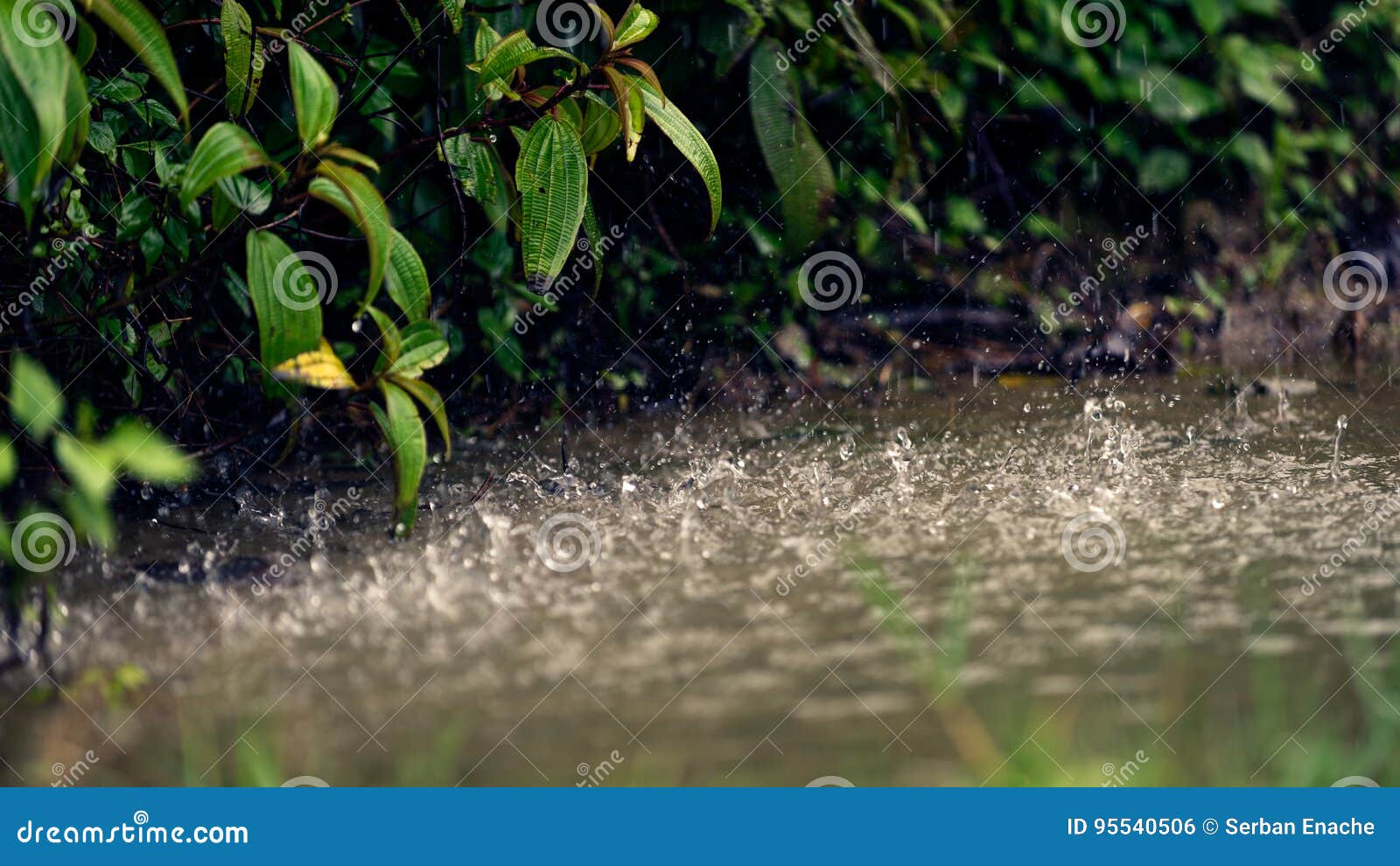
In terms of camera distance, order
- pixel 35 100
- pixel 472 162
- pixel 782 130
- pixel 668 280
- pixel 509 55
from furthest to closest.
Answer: pixel 668 280, pixel 782 130, pixel 472 162, pixel 509 55, pixel 35 100


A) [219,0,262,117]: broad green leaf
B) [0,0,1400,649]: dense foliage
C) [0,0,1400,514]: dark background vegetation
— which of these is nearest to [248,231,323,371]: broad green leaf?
[0,0,1400,649]: dense foliage

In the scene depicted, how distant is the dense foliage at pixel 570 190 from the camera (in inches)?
77.0

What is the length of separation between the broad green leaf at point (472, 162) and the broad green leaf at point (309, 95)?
1.85 feet

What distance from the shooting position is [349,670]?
194 centimetres

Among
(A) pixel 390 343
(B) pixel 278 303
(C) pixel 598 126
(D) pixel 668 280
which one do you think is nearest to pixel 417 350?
(A) pixel 390 343

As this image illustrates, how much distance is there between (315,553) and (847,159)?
189 cm

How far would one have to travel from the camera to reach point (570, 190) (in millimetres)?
2113

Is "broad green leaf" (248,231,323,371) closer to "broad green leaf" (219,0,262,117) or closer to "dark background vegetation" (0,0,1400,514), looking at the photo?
"broad green leaf" (219,0,262,117)

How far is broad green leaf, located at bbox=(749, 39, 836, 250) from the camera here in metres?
3.25

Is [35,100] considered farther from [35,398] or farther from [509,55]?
[509,55]

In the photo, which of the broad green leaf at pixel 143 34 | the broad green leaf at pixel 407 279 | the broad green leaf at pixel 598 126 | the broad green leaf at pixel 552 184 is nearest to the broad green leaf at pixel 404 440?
the broad green leaf at pixel 407 279

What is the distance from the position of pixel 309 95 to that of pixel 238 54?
41 cm

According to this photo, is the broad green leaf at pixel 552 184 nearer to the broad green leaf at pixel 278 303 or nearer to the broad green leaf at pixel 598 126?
the broad green leaf at pixel 598 126

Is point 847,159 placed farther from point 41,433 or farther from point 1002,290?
point 41,433
